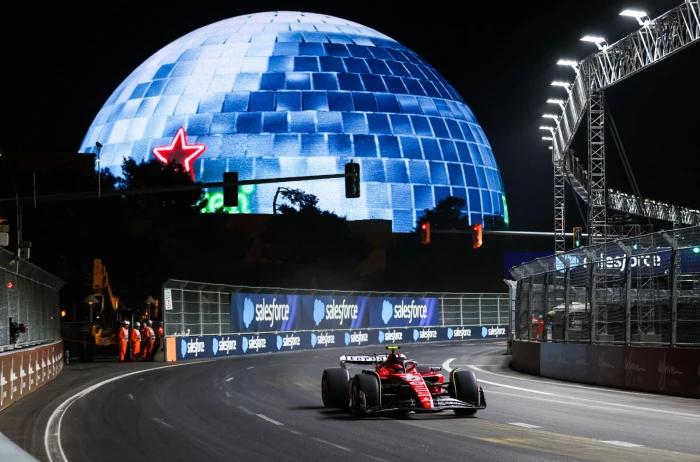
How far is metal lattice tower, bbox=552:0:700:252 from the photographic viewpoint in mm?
37625

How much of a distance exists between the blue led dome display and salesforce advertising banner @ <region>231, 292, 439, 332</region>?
20.7 meters

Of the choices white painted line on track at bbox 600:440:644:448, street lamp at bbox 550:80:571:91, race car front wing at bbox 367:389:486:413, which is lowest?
white painted line on track at bbox 600:440:644:448

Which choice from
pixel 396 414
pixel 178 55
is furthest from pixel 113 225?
pixel 396 414

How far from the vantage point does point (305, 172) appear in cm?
8631

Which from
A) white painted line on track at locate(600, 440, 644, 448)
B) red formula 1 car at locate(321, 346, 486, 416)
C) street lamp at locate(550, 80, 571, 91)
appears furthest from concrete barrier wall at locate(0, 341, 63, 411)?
street lamp at locate(550, 80, 571, 91)

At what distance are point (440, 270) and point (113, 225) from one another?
3098 cm

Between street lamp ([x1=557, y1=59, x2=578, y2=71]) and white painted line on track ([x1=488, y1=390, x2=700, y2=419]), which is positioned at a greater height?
street lamp ([x1=557, y1=59, x2=578, y2=71])

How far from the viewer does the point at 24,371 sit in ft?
86.0

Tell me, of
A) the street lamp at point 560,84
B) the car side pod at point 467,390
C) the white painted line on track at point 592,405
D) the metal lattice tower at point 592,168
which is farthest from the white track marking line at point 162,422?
the street lamp at point 560,84

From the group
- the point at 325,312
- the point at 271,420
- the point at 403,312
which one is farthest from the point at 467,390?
the point at 403,312

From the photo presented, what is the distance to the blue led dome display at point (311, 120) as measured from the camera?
287 feet

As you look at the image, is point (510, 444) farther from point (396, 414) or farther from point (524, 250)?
point (524, 250)

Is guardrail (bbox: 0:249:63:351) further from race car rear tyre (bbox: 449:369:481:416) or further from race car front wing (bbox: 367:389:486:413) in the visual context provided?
race car rear tyre (bbox: 449:369:481:416)

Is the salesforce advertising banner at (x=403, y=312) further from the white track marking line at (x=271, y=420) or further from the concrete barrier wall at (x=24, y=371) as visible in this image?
the white track marking line at (x=271, y=420)
